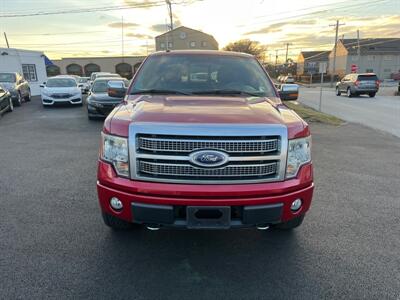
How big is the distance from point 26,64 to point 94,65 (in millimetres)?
40641

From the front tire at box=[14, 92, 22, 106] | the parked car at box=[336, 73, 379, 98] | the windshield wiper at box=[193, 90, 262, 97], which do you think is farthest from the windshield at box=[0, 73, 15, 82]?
the parked car at box=[336, 73, 379, 98]

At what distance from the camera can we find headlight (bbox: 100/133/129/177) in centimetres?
287

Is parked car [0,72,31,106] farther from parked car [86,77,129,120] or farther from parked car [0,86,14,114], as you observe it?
parked car [86,77,129,120]

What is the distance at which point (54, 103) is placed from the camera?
17.2 metres

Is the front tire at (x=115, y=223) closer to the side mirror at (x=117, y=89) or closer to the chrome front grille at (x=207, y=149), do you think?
the chrome front grille at (x=207, y=149)

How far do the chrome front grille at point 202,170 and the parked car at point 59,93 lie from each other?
15600mm

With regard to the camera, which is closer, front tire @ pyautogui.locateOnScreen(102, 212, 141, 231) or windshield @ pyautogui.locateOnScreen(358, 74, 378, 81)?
front tire @ pyautogui.locateOnScreen(102, 212, 141, 231)

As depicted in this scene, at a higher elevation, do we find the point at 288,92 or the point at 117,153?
the point at 288,92

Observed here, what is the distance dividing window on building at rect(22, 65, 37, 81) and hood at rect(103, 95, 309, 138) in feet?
90.1

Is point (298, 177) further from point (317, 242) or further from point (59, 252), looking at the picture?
point (59, 252)

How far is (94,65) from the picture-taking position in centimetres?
6612

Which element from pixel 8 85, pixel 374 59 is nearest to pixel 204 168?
pixel 8 85

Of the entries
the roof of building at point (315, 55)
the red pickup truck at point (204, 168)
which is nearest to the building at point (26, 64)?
the red pickup truck at point (204, 168)

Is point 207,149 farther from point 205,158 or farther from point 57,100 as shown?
point 57,100
